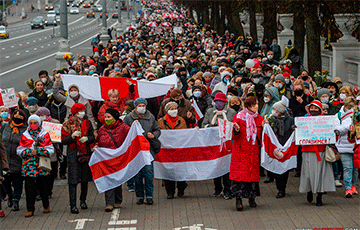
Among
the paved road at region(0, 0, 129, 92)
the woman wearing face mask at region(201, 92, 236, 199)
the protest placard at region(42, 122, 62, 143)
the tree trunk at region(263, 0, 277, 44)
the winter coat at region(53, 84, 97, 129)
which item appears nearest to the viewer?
the protest placard at region(42, 122, 62, 143)

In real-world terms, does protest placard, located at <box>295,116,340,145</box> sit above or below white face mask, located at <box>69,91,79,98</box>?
below

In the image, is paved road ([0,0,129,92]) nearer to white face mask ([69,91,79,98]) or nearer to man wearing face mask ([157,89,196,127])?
white face mask ([69,91,79,98])

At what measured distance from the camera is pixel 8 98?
11.4 m

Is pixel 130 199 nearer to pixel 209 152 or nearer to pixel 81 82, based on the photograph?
pixel 209 152

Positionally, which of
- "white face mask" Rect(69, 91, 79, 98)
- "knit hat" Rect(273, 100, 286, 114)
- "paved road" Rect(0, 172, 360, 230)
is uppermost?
"white face mask" Rect(69, 91, 79, 98)

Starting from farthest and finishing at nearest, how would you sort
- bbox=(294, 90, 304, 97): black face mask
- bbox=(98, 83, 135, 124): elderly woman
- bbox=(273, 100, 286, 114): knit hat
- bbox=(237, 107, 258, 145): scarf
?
bbox=(294, 90, 304, 97): black face mask
bbox=(98, 83, 135, 124): elderly woman
bbox=(273, 100, 286, 114): knit hat
bbox=(237, 107, 258, 145): scarf

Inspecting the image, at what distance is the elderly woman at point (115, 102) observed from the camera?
36.5 ft

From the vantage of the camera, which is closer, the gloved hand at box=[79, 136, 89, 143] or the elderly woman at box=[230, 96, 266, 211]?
the elderly woman at box=[230, 96, 266, 211]

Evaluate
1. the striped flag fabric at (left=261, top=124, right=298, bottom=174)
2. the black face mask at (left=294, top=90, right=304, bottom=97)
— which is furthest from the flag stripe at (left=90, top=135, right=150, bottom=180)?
the black face mask at (left=294, top=90, right=304, bottom=97)

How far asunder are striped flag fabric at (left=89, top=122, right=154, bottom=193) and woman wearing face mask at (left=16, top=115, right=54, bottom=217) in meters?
0.75

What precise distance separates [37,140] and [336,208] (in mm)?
4523

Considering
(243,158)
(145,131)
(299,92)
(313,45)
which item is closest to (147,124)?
(145,131)

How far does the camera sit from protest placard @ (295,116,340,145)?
9.61 m

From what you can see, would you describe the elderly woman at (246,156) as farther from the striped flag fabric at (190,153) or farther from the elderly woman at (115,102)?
the elderly woman at (115,102)
